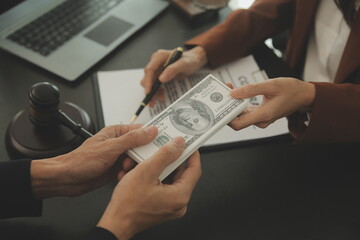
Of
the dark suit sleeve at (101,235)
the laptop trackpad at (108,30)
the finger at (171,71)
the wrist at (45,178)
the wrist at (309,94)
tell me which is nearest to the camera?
the dark suit sleeve at (101,235)

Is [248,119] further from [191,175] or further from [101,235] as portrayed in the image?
[101,235]

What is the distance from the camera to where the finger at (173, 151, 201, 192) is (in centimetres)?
63

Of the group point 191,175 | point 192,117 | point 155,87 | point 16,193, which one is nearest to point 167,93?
point 155,87

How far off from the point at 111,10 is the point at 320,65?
0.65 metres

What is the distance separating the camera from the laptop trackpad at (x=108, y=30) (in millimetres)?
1017

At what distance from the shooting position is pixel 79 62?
95cm

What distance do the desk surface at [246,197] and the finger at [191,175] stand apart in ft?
0.30

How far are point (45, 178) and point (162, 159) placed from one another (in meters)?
0.23

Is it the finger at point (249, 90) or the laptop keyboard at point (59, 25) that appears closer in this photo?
the finger at point (249, 90)

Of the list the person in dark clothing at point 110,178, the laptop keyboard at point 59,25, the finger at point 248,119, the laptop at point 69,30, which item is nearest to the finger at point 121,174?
the person in dark clothing at point 110,178

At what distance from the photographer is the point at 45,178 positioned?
653 millimetres

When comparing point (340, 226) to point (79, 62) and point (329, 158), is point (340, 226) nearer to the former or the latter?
point (329, 158)

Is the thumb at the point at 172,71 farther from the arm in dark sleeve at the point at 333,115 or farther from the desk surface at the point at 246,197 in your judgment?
the arm in dark sleeve at the point at 333,115

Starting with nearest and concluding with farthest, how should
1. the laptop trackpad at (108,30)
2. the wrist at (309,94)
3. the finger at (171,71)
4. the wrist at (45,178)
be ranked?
the wrist at (45,178) → the wrist at (309,94) → the finger at (171,71) → the laptop trackpad at (108,30)
